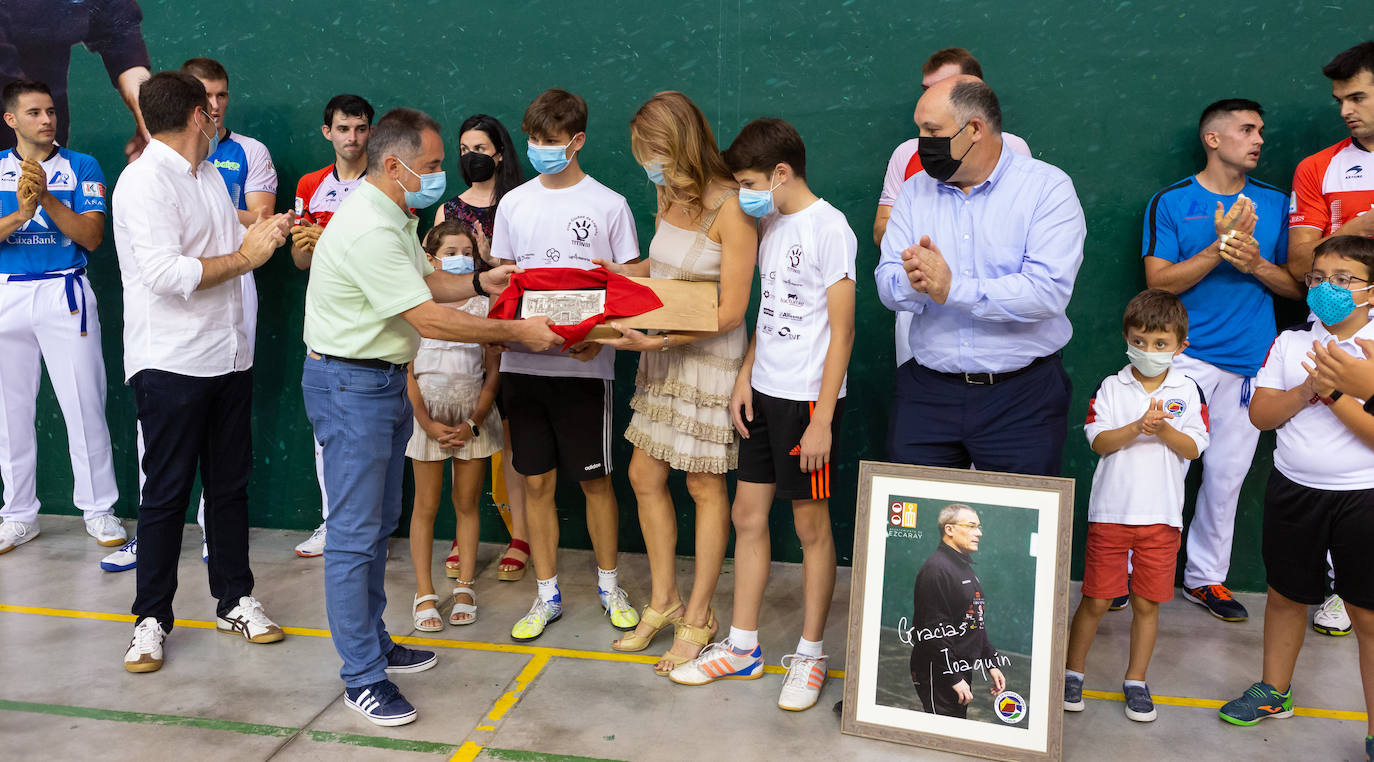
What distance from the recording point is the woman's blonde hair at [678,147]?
327 cm

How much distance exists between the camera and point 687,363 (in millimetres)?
3514

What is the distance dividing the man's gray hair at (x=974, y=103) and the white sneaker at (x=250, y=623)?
10.1 ft

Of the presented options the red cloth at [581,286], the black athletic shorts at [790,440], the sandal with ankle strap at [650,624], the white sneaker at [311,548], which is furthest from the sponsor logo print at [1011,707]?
the white sneaker at [311,548]

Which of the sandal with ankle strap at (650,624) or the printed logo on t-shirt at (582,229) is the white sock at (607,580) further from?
the printed logo on t-shirt at (582,229)

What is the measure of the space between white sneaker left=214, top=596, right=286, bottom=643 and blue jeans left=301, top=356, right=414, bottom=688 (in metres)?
0.70

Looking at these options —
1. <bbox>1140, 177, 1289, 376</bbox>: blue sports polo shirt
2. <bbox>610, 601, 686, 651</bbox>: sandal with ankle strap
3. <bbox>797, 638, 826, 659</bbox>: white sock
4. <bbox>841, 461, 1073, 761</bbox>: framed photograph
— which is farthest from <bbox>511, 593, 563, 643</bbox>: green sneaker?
<bbox>1140, 177, 1289, 376</bbox>: blue sports polo shirt

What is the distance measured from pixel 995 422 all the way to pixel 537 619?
1.89m

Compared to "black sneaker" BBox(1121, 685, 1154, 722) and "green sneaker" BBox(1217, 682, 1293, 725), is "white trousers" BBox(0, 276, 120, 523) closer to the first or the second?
"black sneaker" BBox(1121, 685, 1154, 722)

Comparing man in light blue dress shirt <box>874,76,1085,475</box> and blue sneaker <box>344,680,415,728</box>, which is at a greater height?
man in light blue dress shirt <box>874,76,1085,475</box>

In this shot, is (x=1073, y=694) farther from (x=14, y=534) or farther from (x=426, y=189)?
(x=14, y=534)

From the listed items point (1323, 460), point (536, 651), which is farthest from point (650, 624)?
point (1323, 460)

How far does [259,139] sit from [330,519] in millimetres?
2667

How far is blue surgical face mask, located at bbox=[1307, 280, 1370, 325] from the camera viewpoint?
A: 281cm

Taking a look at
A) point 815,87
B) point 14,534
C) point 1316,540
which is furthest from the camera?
point 14,534
